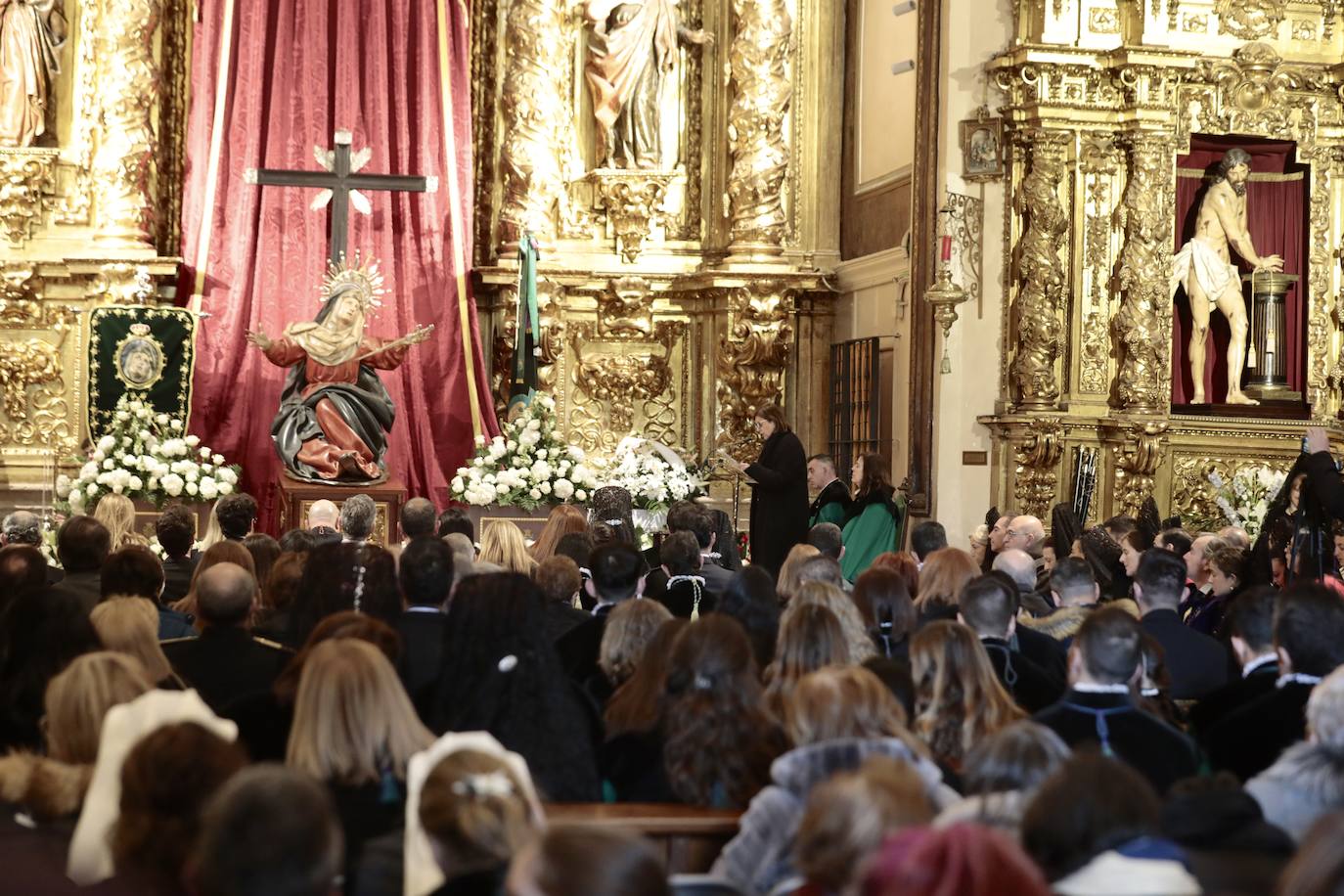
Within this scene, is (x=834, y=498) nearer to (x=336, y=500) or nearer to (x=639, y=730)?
(x=336, y=500)

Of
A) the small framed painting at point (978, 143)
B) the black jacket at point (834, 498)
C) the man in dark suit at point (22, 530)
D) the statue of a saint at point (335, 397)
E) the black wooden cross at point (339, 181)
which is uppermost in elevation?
the small framed painting at point (978, 143)

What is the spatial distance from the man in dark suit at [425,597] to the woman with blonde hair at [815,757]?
6.06 feet

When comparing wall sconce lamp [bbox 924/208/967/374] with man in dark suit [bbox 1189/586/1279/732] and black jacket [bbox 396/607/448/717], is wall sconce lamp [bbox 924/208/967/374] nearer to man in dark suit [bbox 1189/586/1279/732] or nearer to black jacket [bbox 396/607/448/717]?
man in dark suit [bbox 1189/586/1279/732]

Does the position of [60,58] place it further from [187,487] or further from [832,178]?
[832,178]

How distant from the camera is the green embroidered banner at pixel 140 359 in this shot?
14273 mm

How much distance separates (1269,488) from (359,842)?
1138 cm

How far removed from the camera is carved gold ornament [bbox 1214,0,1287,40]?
48.2 ft

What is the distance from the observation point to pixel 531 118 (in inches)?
631

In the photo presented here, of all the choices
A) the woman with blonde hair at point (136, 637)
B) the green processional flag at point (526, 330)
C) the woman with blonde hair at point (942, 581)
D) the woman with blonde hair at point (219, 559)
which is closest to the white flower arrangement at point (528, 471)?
the green processional flag at point (526, 330)

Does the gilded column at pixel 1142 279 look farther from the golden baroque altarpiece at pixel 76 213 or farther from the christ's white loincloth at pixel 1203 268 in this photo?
the golden baroque altarpiece at pixel 76 213

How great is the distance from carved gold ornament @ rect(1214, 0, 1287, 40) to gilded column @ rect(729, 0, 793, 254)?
369 centimetres

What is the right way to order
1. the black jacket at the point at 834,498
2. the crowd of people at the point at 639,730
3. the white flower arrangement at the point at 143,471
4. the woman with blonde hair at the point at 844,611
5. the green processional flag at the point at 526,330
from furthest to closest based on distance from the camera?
the green processional flag at the point at 526,330 → the white flower arrangement at the point at 143,471 → the black jacket at the point at 834,498 → the woman with blonde hair at the point at 844,611 → the crowd of people at the point at 639,730

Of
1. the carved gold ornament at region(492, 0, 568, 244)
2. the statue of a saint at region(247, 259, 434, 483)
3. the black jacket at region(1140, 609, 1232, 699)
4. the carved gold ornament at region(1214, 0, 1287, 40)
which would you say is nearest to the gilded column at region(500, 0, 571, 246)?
the carved gold ornament at region(492, 0, 568, 244)

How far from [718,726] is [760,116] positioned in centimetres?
1179
